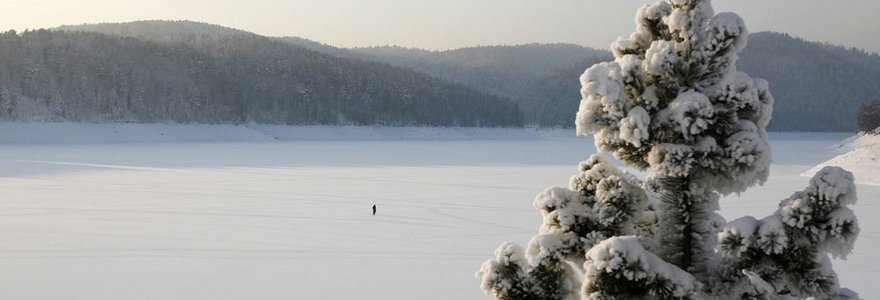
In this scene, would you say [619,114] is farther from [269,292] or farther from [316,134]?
[316,134]

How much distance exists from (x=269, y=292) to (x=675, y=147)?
9.71 m

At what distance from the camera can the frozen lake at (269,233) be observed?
12508 millimetres

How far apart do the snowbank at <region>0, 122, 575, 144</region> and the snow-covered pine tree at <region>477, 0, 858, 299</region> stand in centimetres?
9072

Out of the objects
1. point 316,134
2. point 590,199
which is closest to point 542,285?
point 590,199

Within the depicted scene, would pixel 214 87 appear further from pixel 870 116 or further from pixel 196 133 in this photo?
pixel 870 116

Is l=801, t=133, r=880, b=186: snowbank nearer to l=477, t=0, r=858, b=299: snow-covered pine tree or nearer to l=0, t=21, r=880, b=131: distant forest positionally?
l=477, t=0, r=858, b=299: snow-covered pine tree

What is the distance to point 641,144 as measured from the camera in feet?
11.3

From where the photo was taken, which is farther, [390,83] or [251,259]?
[390,83]

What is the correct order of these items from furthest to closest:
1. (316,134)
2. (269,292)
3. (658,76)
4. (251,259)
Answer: (316,134), (251,259), (269,292), (658,76)

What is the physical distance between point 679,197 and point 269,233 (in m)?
15.3

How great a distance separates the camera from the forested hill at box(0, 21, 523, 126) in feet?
408

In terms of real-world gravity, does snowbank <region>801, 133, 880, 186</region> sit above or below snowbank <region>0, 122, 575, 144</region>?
above

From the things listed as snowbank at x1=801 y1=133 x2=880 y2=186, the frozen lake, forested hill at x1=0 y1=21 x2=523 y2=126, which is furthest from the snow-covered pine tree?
forested hill at x1=0 y1=21 x2=523 y2=126

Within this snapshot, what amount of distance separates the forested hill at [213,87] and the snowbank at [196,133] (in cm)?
1197
